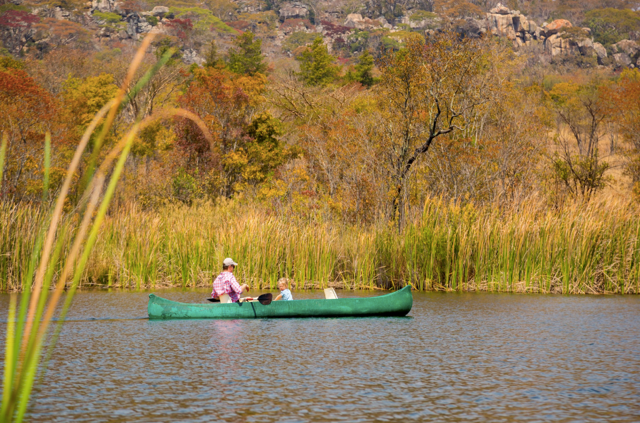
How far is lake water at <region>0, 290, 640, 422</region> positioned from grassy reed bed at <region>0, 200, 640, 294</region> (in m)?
3.50

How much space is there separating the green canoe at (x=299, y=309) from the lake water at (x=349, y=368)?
19 centimetres

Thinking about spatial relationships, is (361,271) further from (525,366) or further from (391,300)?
(525,366)

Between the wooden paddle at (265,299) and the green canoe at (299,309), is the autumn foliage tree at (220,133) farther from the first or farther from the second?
the wooden paddle at (265,299)

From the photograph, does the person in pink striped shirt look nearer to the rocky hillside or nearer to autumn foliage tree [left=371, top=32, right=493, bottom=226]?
autumn foliage tree [left=371, top=32, right=493, bottom=226]

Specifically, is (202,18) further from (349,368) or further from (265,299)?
(349,368)

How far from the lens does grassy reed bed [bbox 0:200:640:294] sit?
16.3 meters

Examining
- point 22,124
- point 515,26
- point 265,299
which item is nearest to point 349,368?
point 265,299

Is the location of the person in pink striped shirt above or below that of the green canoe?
above

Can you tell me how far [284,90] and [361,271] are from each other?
83.1 ft

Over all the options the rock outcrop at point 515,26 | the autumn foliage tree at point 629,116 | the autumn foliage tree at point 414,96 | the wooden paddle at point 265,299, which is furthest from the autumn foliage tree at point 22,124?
the rock outcrop at point 515,26

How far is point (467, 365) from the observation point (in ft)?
27.5

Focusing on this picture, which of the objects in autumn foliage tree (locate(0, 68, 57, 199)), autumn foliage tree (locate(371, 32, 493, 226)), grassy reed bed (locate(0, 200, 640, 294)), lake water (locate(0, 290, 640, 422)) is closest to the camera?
lake water (locate(0, 290, 640, 422))

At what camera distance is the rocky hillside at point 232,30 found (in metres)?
128

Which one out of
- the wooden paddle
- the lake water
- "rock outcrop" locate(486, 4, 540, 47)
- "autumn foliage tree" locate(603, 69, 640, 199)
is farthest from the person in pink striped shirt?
"rock outcrop" locate(486, 4, 540, 47)
